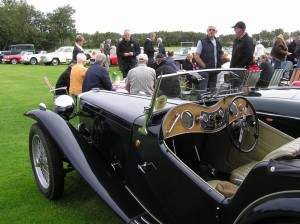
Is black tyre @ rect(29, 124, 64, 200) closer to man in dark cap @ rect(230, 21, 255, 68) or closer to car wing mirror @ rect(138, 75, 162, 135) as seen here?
car wing mirror @ rect(138, 75, 162, 135)

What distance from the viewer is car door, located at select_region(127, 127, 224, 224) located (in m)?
2.06

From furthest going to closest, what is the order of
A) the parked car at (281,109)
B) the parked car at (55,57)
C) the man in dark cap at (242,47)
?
the parked car at (55,57) < the man in dark cap at (242,47) < the parked car at (281,109)

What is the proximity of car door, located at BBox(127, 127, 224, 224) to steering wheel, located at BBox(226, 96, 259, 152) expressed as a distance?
582 mm

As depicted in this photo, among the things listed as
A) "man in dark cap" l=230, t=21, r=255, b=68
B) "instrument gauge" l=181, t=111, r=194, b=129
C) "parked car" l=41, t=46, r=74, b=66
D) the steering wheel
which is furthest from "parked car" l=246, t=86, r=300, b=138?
"parked car" l=41, t=46, r=74, b=66

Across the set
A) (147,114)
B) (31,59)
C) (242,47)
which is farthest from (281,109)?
(31,59)

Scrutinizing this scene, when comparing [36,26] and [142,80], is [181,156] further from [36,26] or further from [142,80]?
[36,26]

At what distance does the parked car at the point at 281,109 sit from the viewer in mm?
3645

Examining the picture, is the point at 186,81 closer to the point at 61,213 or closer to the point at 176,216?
the point at 176,216

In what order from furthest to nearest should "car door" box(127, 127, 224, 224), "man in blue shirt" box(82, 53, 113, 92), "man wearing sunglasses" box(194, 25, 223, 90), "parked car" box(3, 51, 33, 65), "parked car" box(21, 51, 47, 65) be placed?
1. "parked car" box(3, 51, 33, 65)
2. "parked car" box(21, 51, 47, 65)
3. "man wearing sunglasses" box(194, 25, 223, 90)
4. "man in blue shirt" box(82, 53, 113, 92)
5. "car door" box(127, 127, 224, 224)

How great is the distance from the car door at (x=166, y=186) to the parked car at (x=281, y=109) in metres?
1.92

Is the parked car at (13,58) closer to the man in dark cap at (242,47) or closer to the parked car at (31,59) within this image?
the parked car at (31,59)

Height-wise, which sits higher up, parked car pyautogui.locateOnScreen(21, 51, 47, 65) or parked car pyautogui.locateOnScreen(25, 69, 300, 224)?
parked car pyautogui.locateOnScreen(25, 69, 300, 224)

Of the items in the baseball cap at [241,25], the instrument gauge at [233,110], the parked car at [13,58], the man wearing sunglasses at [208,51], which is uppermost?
the baseball cap at [241,25]

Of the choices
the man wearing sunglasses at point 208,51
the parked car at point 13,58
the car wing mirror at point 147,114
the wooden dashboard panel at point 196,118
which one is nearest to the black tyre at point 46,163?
the car wing mirror at point 147,114
